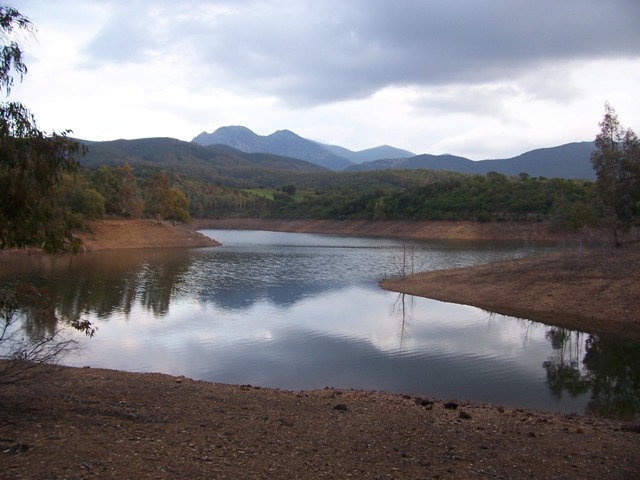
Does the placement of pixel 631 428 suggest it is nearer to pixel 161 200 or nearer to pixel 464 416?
pixel 464 416

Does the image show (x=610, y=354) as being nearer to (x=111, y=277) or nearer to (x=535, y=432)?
(x=535, y=432)

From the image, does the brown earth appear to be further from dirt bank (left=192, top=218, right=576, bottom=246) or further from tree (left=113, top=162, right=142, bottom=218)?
tree (left=113, top=162, right=142, bottom=218)

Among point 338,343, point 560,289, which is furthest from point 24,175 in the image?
point 560,289

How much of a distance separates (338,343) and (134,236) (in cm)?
5412

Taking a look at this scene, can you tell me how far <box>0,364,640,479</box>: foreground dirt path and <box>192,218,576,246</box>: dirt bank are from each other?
5524cm

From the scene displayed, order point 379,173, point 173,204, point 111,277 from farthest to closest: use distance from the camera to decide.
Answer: point 379,173 < point 173,204 < point 111,277

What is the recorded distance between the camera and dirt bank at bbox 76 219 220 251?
201ft

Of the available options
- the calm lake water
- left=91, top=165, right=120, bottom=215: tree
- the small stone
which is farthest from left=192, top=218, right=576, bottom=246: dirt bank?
the small stone

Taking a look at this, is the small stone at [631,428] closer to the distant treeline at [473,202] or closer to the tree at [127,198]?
the distant treeline at [473,202]

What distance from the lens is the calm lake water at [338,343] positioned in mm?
14383

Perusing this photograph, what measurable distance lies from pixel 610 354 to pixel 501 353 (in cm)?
367

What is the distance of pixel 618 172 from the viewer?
116 feet

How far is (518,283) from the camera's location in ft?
93.2

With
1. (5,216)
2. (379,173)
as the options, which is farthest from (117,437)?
(379,173)
